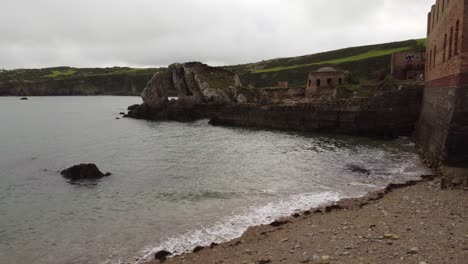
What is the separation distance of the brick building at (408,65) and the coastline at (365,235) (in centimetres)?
4536

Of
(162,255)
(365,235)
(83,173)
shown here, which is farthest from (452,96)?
(83,173)

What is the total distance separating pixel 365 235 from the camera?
1214cm

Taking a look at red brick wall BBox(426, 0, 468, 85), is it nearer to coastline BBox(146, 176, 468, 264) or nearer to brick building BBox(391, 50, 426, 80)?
coastline BBox(146, 176, 468, 264)

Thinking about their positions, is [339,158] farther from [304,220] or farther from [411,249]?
[411,249]

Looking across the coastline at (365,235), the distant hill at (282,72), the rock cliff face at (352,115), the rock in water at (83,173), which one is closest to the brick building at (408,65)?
the distant hill at (282,72)

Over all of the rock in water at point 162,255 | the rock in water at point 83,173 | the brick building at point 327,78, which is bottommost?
the rock in water at point 162,255

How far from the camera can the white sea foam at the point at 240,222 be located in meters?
14.0

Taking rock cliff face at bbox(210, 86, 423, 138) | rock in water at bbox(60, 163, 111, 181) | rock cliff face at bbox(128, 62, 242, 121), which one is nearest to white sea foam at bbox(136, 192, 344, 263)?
rock in water at bbox(60, 163, 111, 181)

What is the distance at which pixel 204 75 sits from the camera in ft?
246

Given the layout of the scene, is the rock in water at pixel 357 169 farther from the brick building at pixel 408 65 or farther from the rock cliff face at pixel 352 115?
the brick building at pixel 408 65

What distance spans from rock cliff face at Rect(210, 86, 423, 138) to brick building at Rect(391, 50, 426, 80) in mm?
17646

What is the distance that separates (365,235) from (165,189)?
1288 cm

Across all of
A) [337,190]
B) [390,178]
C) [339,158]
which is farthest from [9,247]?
[339,158]

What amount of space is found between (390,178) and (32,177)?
79.3ft
